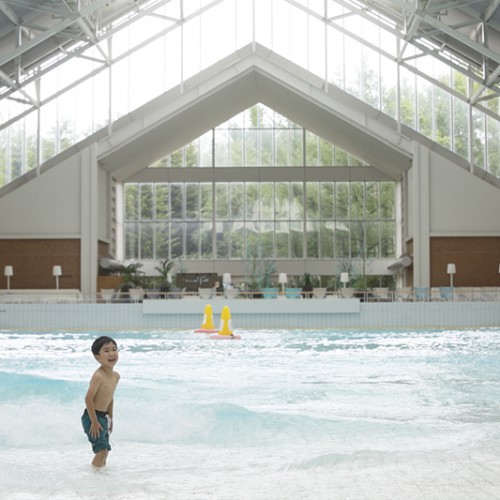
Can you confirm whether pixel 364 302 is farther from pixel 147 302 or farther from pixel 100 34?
pixel 100 34

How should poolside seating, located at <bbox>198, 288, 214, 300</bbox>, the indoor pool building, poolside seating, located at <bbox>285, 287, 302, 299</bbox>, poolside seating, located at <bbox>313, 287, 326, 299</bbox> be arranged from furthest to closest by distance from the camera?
the indoor pool building
poolside seating, located at <bbox>313, 287, 326, 299</bbox>
poolside seating, located at <bbox>285, 287, 302, 299</bbox>
poolside seating, located at <bbox>198, 288, 214, 300</bbox>

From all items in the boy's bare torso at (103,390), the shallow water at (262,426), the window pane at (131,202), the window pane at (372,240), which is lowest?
the shallow water at (262,426)

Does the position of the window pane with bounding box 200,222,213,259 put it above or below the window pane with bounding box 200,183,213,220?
below

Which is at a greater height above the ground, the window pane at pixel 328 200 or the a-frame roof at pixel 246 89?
the a-frame roof at pixel 246 89

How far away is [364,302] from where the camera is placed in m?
22.2

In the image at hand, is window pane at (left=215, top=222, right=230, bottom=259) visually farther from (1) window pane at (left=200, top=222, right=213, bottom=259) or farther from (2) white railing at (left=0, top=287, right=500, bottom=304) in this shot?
(2) white railing at (left=0, top=287, right=500, bottom=304)

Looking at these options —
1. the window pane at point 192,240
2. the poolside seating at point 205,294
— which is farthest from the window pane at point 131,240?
the poolside seating at point 205,294

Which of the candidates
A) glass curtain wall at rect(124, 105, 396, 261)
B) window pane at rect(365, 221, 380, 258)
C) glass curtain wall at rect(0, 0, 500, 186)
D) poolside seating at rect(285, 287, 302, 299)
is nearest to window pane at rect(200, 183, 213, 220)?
glass curtain wall at rect(124, 105, 396, 261)

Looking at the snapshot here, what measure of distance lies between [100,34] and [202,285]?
8.96 m

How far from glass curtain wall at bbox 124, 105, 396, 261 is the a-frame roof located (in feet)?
11.7

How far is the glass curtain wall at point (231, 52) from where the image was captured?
27453mm

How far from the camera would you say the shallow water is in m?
4.99

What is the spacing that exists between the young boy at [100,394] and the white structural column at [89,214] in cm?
2299

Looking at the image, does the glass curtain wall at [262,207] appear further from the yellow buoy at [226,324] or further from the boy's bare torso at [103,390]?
the boy's bare torso at [103,390]
